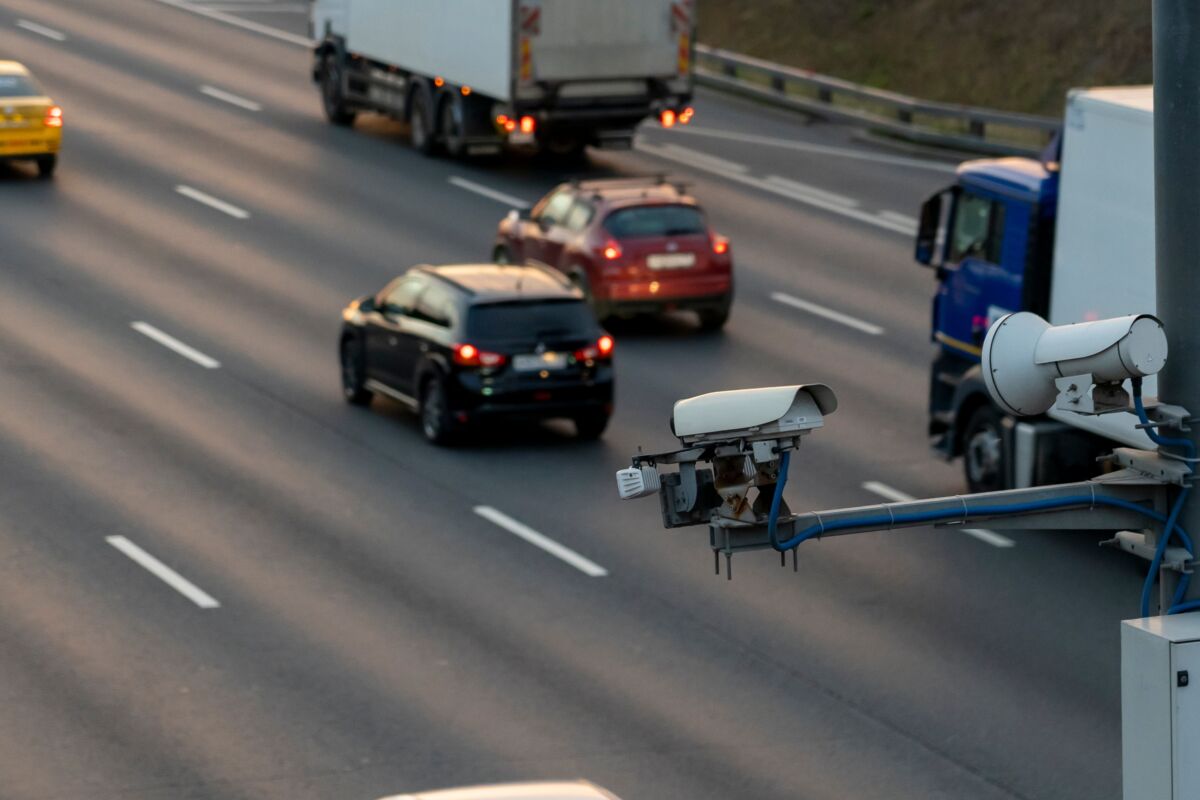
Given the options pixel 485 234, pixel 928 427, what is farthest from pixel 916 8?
pixel 928 427

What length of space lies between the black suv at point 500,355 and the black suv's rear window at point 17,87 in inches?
545

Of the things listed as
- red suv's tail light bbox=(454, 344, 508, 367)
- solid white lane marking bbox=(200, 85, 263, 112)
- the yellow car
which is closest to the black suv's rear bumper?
red suv's tail light bbox=(454, 344, 508, 367)

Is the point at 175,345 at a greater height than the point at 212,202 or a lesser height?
lesser

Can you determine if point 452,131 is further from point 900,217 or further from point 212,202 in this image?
point 900,217

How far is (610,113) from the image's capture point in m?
34.0

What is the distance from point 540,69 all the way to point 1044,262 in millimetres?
16199

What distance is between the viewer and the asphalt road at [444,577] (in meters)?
13.1

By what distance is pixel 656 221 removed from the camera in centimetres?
2622

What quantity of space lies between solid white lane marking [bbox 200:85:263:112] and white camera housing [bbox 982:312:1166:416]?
34115mm

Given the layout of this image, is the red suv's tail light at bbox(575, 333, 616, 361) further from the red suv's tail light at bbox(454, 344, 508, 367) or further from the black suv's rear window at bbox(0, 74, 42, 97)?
the black suv's rear window at bbox(0, 74, 42, 97)

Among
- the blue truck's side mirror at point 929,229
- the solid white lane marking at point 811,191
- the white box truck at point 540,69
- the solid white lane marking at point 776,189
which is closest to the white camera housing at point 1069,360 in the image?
the blue truck's side mirror at point 929,229

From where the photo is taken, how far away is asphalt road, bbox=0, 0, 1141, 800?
43.1 ft

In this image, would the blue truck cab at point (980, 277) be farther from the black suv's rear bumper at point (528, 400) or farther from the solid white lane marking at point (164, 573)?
the solid white lane marking at point (164, 573)

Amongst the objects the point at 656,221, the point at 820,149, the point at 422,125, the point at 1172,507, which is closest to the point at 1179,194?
the point at 1172,507
